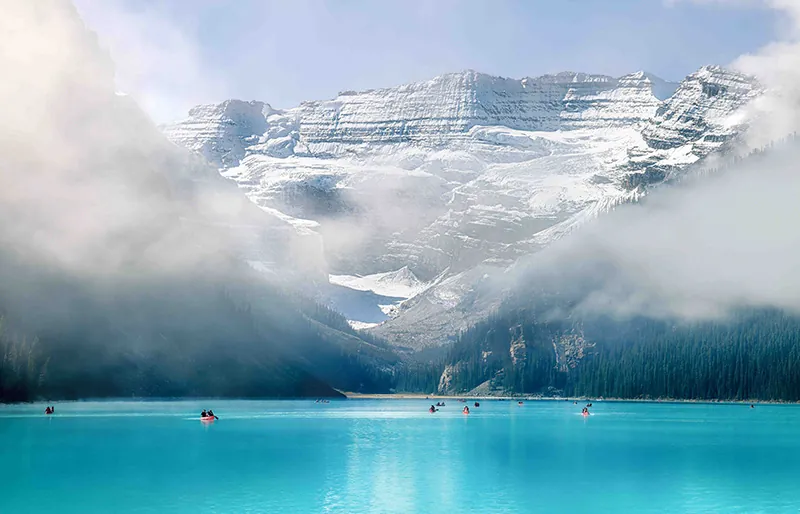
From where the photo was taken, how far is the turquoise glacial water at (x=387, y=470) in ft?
274

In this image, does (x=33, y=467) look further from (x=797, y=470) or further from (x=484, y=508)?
(x=797, y=470)

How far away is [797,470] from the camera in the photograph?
108562mm

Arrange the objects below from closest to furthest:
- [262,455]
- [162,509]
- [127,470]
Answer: [162,509], [127,470], [262,455]

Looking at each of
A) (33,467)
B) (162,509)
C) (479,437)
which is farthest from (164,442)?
(162,509)

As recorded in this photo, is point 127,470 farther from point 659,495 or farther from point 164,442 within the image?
point 659,495

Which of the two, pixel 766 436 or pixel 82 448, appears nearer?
pixel 82 448

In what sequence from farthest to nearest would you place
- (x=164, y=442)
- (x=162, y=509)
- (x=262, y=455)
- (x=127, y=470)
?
(x=164, y=442) < (x=262, y=455) < (x=127, y=470) < (x=162, y=509)

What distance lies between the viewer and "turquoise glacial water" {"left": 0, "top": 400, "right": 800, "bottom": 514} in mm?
83375

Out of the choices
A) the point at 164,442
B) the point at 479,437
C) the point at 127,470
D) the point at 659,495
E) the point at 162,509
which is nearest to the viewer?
the point at 162,509

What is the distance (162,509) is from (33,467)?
32475mm

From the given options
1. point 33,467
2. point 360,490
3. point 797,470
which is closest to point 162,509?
point 360,490

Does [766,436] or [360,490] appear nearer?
[360,490]

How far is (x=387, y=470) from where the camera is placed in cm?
10588

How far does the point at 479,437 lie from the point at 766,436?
4435 centimetres
